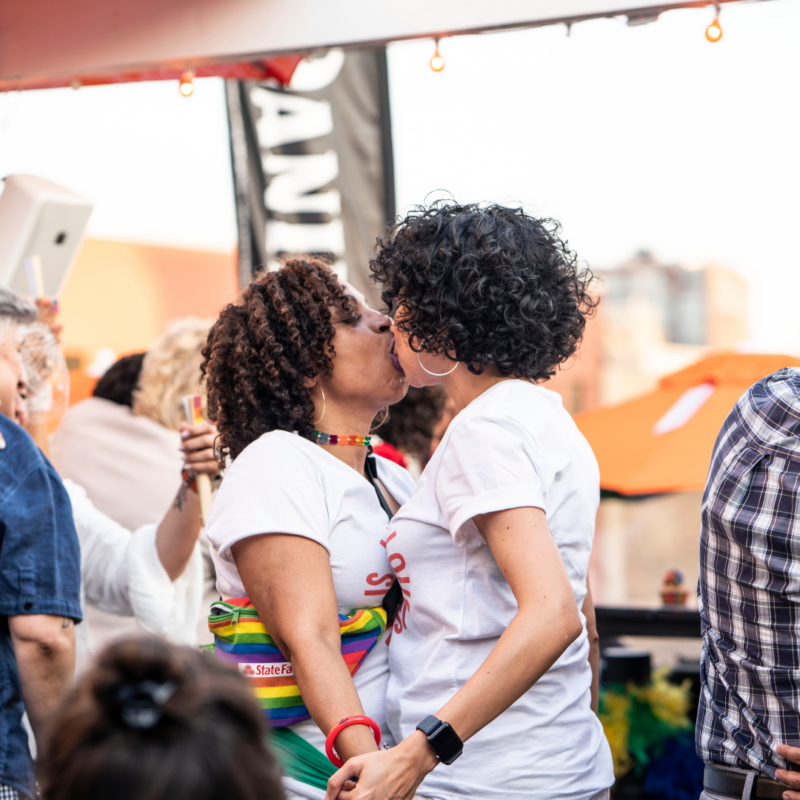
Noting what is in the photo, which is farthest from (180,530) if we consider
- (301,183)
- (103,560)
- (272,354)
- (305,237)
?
(301,183)

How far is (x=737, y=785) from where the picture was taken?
1.43 meters

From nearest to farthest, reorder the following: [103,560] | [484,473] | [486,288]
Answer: [484,473]
[486,288]
[103,560]

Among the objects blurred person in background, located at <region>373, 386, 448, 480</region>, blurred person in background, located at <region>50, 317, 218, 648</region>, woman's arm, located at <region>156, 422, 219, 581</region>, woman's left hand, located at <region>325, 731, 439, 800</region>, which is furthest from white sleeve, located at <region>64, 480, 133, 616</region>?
woman's left hand, located at <region>325, 731, 439, 800</region>

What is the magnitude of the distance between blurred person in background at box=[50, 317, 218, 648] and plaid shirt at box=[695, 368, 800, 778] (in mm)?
1751

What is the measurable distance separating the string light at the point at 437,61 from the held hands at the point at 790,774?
5.63 feet

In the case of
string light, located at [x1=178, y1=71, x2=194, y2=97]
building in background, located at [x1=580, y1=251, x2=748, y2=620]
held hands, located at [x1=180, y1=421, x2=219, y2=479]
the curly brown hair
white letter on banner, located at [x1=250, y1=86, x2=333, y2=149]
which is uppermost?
white letter on banner, located at [x1=250, y1=86, x2=333, y2=149]

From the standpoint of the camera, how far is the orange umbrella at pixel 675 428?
12.7ft

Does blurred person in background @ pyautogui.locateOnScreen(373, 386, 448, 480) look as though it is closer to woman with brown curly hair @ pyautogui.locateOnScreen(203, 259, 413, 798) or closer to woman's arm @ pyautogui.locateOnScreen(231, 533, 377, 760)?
woman with brown curly hair @ pyautogui.locateOnScreen(203, 259, 413, 798)

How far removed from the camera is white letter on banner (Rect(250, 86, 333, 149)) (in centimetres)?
414

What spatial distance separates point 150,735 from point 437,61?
76.4 inches

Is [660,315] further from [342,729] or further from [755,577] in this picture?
[342,729]

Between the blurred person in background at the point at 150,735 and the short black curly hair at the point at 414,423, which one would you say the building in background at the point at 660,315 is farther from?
the blurred person in background at the point at 150,735

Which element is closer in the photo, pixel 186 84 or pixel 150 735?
pixel 150 735

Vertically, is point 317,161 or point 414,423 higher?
point 317,161
